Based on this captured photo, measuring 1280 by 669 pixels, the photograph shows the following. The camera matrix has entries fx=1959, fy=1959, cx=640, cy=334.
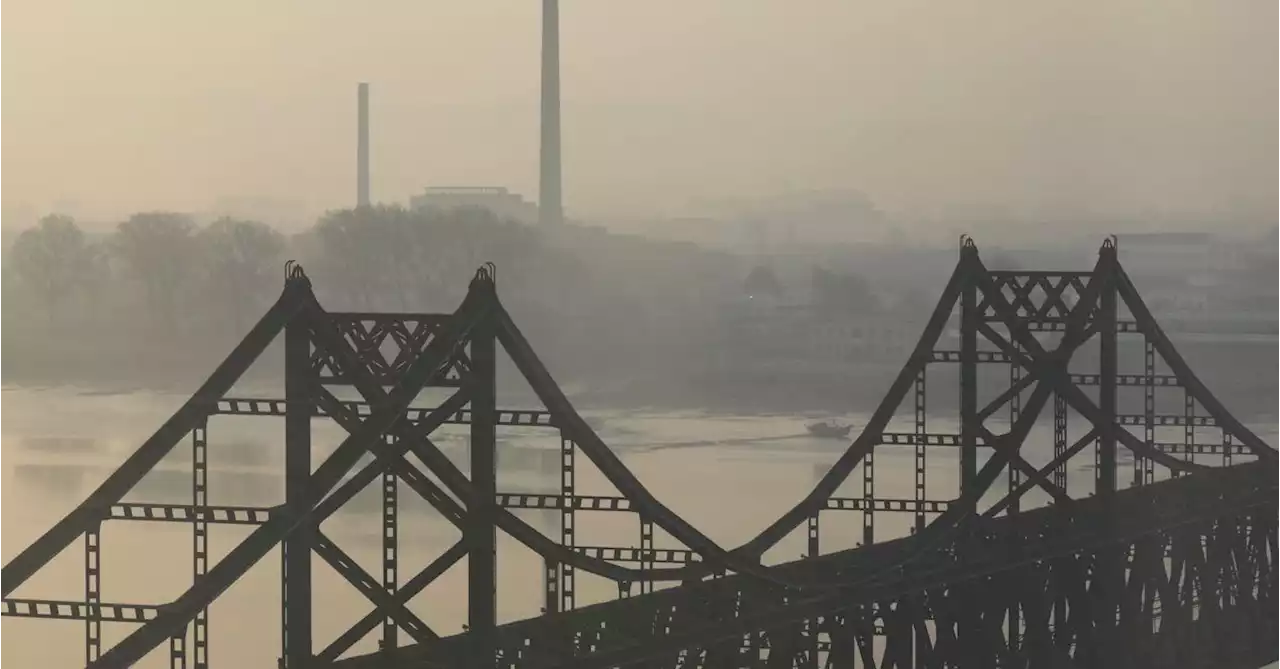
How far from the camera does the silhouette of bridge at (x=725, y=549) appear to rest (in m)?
18.8

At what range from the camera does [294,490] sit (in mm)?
18812

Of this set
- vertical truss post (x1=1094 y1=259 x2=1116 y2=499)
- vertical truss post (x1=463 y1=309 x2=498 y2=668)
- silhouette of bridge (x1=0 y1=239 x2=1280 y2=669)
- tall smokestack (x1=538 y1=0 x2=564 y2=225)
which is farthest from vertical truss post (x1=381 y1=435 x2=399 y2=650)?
tall smokestack (x1=538 y1=0 x2=564 y2=225)

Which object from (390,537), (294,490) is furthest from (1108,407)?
(294,490)

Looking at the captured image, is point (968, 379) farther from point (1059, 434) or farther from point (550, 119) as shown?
point (550, 119)

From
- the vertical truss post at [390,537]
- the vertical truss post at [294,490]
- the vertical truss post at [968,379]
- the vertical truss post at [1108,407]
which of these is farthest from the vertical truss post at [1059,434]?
the vertical truss post at [294,490]

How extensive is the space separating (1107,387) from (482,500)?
741 inches

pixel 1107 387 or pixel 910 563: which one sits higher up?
pixel 1107 387

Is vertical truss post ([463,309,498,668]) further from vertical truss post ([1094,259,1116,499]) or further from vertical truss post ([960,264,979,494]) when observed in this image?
vertical truss post ([1094,259,1116,499])

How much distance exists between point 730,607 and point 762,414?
45243 mm

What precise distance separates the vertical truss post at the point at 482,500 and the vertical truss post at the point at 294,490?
1.85 meters

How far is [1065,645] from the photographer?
32.4 meters

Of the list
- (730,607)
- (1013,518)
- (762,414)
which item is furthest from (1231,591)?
(762,414)

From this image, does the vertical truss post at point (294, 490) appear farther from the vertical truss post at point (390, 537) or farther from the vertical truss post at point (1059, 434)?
the vertical truss post at point (1059, 434)

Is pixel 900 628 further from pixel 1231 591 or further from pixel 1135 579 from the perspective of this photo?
pixel 1231 591
